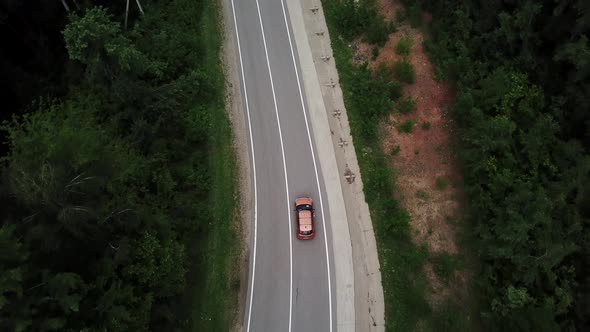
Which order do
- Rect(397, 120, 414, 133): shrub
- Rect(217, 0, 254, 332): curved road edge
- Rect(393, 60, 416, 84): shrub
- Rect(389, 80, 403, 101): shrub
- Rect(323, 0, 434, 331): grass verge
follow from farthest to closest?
Rect(393, 60, 416, 84): shrub → Rect(389, 80, 403, 101): shrub → Rect(397, 120, 414, 133): shrub → Rect(217, 0, 254, 332): curved road edge → Rect(323, 0, 434, 331): grass verge

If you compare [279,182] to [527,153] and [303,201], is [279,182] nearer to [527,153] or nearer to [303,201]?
[303,201]

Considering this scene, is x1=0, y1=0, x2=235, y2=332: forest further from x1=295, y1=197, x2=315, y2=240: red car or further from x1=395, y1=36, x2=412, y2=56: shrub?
x1=395, y1=36, x2=412, y2=56: shrub

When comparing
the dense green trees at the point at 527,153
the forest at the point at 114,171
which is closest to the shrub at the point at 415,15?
the dense green trees at the point at 527,153

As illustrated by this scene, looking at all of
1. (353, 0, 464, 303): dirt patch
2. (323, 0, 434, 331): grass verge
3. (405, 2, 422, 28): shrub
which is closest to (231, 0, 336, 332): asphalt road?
(323, 0, 434, 331): grass verge

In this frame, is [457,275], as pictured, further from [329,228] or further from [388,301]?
[329,228]

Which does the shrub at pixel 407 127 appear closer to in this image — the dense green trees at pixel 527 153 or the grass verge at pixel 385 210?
the grass verge at pixel 385 210
